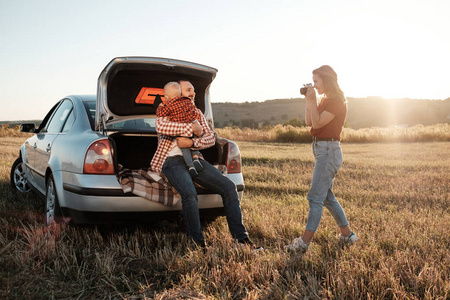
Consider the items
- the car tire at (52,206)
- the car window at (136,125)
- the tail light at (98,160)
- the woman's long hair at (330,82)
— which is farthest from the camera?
the car window at (136,125)

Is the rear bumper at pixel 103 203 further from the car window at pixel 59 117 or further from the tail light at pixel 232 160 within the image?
A: the car window at pixel 59 117

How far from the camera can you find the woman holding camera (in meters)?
3.96

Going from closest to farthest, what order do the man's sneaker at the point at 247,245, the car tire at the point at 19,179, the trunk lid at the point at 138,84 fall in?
1. the man's sneaker at the point at 247,245
2. the trunk lid at the point at 138,84
3. the car tire at the point at 19,179

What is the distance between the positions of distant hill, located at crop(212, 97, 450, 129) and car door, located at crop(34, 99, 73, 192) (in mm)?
65760

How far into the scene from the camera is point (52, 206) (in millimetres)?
4535

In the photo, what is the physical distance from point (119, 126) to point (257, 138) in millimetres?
24164

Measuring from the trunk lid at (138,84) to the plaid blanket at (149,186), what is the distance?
2.41 feet

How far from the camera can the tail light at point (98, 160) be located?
387 cm

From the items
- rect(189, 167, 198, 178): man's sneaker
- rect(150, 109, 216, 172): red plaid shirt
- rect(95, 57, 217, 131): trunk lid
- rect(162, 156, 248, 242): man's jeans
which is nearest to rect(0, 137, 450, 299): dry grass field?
rect(162, 156, 248, 242): man's jeans

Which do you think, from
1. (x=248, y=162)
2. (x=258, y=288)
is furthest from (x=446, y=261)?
(x=248, y=162)

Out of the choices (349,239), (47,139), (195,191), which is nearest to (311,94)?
(195,191)

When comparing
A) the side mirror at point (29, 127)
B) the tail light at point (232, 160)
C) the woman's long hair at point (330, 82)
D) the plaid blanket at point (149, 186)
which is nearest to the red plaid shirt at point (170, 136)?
the plaid blanket at point (149, 186)

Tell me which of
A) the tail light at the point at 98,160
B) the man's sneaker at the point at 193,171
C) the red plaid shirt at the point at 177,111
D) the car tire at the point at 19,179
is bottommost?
the car tire at the point at 19,179

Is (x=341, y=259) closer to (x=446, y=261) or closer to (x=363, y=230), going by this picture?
(x=446, y=261)
